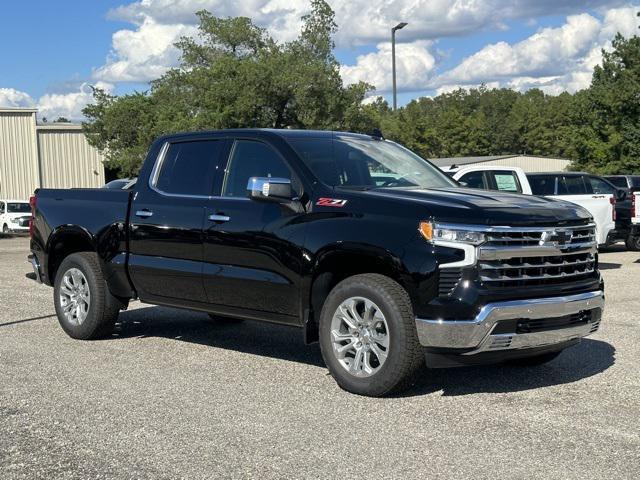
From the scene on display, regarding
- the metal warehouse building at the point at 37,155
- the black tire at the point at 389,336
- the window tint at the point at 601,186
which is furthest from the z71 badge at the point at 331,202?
the metal warehouse building at the point at 37,155

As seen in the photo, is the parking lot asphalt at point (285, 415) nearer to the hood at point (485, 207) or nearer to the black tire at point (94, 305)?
the black tire at point (94, 305)

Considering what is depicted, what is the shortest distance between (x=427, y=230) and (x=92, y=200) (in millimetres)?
3925

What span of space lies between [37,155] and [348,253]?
152 feet

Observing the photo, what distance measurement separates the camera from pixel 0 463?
186 inches

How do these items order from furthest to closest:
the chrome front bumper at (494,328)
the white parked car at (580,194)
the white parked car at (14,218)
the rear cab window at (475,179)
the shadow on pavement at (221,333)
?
the white parked car at (14,218), the white parked car at (580,194), the rear cab window at (475,179), the shadow on pavement at (221,333), the chrome front bumper at (494,328)

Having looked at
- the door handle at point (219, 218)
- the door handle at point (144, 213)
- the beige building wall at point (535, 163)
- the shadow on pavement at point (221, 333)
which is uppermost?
the beige building wall at point (535, 163)

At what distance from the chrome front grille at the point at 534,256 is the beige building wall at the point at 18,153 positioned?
4641 centimetres

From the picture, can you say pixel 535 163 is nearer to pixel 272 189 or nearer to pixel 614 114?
pixel 614 114

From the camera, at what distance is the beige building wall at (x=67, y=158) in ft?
165

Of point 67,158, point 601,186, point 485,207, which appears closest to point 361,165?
point 485,207

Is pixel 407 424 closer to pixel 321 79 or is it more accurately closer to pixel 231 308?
pixel 231 308

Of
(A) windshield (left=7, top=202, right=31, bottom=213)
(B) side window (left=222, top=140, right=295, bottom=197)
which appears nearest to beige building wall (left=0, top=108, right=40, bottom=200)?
(A) windshield (left=7, top=202, right=31, bottom=213)

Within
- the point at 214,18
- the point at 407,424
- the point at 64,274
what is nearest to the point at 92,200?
the point at 64,274

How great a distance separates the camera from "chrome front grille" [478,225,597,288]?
5645mm
